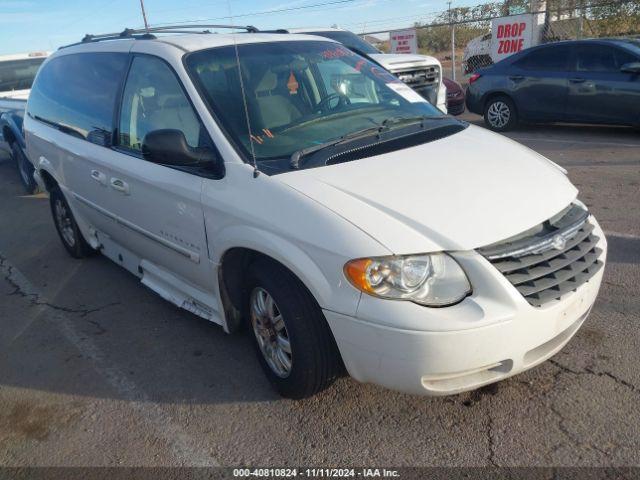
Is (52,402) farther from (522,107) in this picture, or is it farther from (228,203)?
(522,107)

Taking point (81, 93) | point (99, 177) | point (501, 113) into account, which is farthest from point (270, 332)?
point (501, 113)

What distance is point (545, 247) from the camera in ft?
8.64

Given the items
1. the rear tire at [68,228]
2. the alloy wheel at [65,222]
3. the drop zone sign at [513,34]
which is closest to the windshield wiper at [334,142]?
the rear tire at [68,228]

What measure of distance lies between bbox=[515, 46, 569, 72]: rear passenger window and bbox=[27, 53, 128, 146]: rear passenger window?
782 centimetres

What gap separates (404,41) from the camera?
17625mm

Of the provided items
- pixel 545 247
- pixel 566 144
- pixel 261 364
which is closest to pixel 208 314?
pixel 261 364

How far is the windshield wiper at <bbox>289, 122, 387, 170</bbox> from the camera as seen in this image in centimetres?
298

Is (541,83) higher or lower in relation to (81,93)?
lower

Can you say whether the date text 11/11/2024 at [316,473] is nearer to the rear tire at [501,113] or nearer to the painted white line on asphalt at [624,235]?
the painted white line on asphalt at [624,235]

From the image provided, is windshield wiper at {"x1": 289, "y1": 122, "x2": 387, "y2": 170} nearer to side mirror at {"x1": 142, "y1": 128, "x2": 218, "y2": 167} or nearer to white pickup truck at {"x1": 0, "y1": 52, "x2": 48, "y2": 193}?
side mirror at {"x1": 142, "y1": 128, "x2": 218, "y2": 167}

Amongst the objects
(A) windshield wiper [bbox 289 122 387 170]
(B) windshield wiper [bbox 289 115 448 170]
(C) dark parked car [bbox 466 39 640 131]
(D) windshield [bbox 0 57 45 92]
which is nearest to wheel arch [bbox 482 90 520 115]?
(C) dark parked car [bbox 466 39 640 131]

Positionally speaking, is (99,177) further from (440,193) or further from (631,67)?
(631,67)

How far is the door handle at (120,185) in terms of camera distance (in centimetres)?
390

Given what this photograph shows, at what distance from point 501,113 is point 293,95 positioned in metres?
7.91
